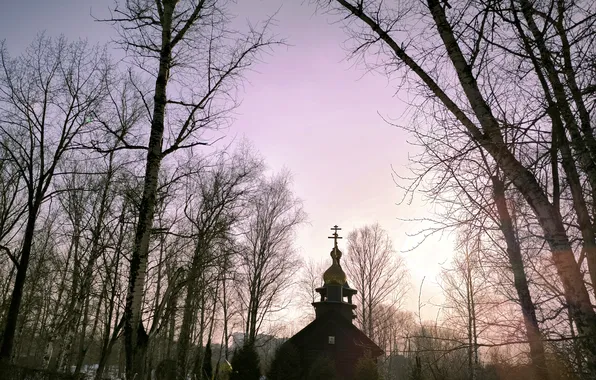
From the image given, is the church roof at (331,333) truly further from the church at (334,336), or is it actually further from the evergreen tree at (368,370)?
the evergreen tree at (368,370)

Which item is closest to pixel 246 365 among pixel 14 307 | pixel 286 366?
pixel 286 366

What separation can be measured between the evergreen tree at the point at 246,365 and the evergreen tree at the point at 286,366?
184cm

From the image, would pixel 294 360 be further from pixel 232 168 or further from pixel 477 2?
pixel 477 2

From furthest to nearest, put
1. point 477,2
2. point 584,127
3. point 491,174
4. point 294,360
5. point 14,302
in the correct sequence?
point 294,360, point 14,302, point 584,127, point 491,174, point 477,2

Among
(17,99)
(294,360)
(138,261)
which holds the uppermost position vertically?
(17,99)

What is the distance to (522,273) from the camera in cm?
732

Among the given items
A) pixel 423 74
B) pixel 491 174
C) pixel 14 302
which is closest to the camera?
pixel 491 174

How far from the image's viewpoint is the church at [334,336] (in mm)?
23250

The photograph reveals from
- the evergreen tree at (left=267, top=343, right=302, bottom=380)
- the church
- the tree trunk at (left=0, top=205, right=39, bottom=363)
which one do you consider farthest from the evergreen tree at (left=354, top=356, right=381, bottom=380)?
the tree trunk at (left=0, top=205, right=39, bottom=363)

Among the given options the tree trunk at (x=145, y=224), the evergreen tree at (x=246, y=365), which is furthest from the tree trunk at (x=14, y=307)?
the evergreen tree at (x=246, y=365)

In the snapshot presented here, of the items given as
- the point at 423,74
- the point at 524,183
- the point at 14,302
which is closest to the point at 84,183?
the point at 14,302

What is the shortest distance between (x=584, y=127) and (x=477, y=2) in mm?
1805

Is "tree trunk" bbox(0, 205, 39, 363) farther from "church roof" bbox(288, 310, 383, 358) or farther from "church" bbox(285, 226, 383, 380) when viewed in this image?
"church roof" bbox(288, 310, 383, 358)

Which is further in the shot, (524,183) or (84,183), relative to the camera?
(84,183)
